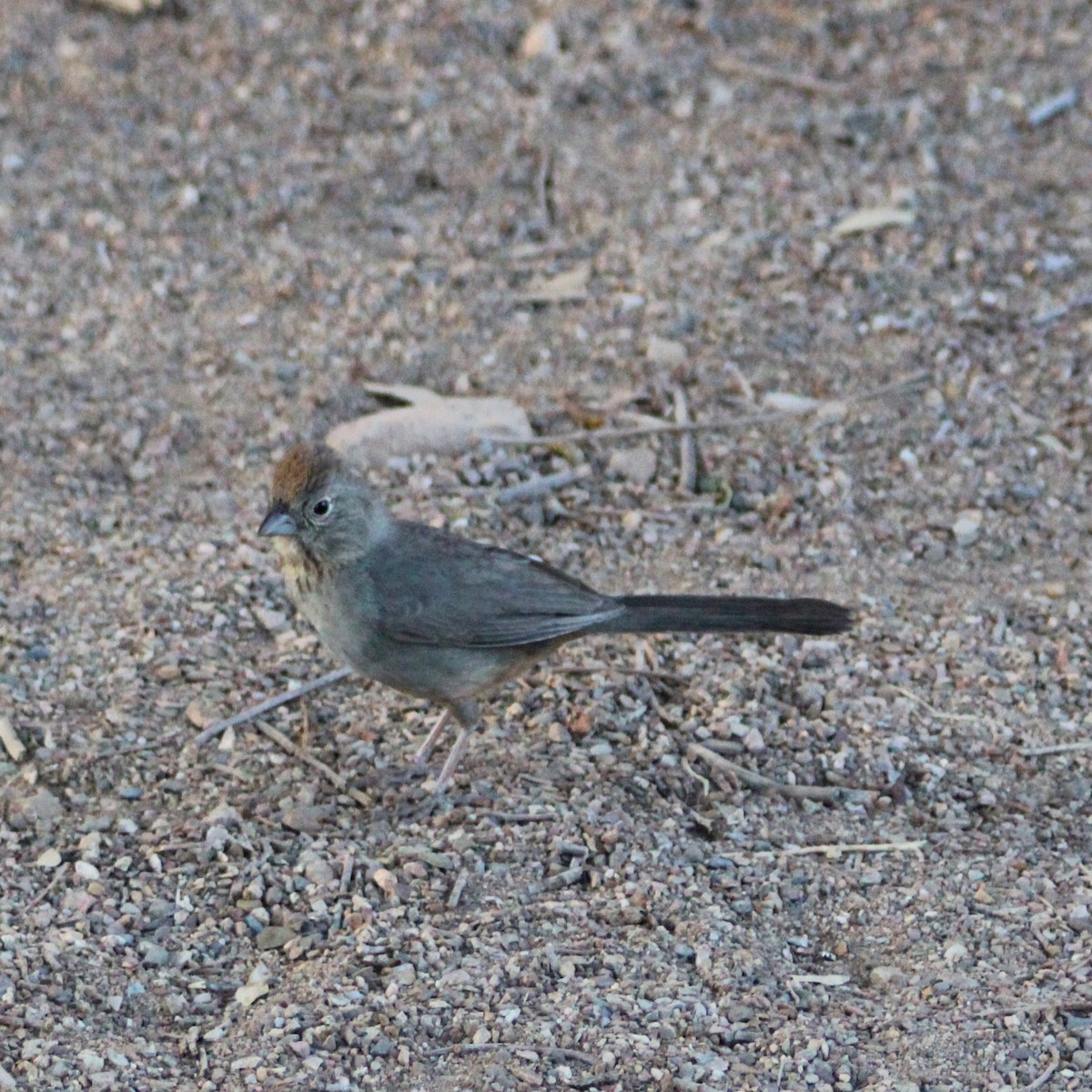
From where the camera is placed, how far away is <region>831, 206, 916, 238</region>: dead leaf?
7398 mm

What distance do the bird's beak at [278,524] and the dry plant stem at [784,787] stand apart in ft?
4.54

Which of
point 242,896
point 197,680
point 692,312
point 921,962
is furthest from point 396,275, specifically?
point 921,962

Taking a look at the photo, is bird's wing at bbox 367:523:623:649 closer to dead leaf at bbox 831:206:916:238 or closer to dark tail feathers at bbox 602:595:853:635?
dark tail feathers at bbox 602:595:853:635

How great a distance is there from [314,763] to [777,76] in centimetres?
465

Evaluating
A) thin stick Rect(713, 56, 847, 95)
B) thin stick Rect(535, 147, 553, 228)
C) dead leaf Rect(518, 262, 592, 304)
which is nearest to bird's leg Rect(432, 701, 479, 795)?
dead leaf Rect(518, 262, 592, 304)

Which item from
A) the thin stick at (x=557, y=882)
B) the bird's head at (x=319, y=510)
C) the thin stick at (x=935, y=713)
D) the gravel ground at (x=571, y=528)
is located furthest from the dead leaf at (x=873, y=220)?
the thin stick at (x=557, y=882)

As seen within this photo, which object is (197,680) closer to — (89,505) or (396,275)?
(89,505)

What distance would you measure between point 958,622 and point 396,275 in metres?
→ 2.86

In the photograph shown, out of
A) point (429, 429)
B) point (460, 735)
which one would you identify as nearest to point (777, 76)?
point (429, 429)

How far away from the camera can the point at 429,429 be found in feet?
20.7

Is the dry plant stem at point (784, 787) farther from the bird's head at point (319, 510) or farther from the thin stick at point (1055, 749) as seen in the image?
the bird's head at point (319, 510)

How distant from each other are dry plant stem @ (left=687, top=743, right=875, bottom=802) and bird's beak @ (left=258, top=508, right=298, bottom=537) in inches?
54.4

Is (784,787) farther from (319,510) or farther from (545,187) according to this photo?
(545,187)

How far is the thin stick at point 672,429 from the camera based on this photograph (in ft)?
20.8
